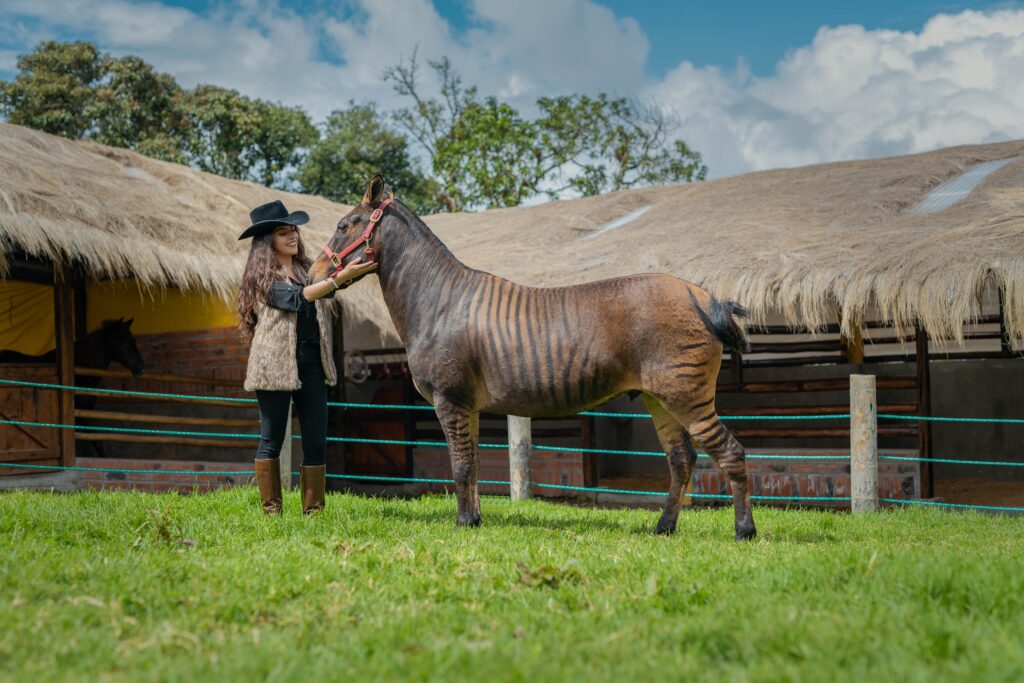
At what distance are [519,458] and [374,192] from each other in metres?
3.45

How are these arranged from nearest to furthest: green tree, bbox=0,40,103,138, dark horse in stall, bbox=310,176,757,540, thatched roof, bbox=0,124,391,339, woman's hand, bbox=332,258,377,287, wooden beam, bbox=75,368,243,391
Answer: dark horse in stall, bbox=310,176,757,540, woman's hand, bbox=332,258,377,287, thatched roof, bbox=0,124,391,339, wooden beam, bbox=75,368,243,391, green tree, bbox=0,40,103,138

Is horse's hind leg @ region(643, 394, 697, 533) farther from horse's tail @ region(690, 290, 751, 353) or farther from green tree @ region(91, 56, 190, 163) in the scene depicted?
green tree @ region(91, 56, 190, 163)

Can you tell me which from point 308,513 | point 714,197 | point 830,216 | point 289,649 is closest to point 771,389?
point 830,216

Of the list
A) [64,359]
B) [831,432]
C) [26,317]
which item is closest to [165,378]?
[64,359]

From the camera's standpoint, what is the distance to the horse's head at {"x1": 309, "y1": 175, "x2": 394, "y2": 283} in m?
5.56

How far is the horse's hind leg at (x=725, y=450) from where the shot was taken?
198 inches

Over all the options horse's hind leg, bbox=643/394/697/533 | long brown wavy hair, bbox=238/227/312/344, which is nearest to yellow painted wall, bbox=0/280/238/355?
long brown wavy hair, bbox=238/227/312/344

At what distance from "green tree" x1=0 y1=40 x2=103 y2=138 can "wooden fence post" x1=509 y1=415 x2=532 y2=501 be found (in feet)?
62.4

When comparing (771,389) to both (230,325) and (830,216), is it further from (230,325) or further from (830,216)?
(230,325)

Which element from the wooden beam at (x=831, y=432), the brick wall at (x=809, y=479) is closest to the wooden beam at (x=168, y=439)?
the brick wall at (x=809, y=479)

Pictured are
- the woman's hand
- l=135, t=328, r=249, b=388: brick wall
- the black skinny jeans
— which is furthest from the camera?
l=135, t=328, r=249, b=388: brick wall

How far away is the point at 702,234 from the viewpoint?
33.6ft

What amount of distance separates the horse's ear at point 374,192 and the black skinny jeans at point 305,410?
95 cm

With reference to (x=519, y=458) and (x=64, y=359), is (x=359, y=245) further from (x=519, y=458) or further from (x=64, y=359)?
(x=64, y=359)
